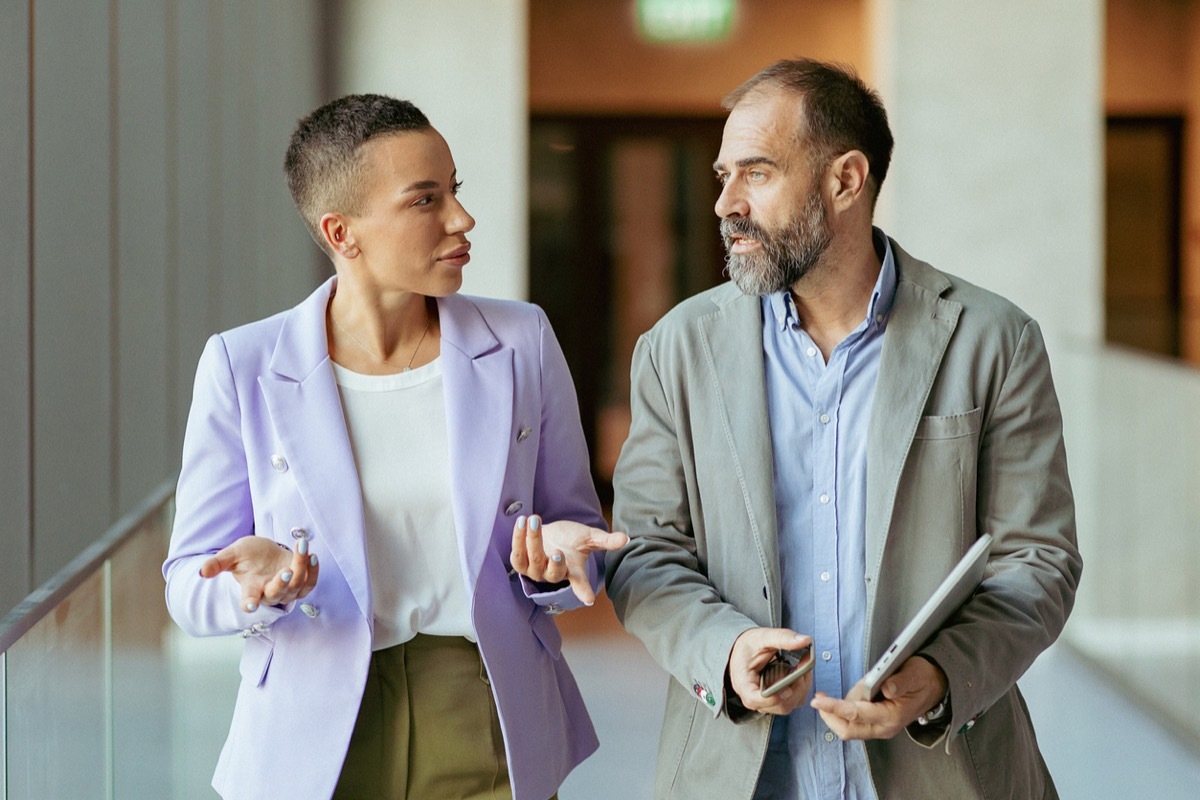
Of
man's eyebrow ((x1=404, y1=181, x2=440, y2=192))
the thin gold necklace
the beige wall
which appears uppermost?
the beige wall

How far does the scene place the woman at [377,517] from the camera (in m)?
2.25

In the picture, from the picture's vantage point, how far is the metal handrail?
2354 mm

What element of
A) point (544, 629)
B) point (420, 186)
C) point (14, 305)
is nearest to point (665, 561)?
point (544, 629)

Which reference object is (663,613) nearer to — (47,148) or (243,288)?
(47,148)

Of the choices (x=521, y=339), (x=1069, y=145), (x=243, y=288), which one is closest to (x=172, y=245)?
(x=243, y=288)

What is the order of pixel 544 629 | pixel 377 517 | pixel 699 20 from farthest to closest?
pixel 699 20
pixel 544 629
pixel 377 517

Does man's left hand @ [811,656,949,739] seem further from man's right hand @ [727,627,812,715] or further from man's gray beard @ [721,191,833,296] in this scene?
man's gray beard @ [721,191,833,296]

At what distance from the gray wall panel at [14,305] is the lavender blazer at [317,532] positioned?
4.52 feet

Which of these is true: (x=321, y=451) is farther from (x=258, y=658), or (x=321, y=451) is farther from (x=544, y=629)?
(x=544, y=629)

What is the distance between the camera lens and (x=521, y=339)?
2426mm

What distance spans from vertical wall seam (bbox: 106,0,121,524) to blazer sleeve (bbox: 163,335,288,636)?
103 inches

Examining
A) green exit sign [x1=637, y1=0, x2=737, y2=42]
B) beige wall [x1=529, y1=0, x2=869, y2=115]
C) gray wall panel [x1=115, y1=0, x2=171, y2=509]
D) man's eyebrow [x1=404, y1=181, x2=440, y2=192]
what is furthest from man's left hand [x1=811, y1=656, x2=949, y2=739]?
green exit sign [x1=637, y1=0, x2=737, y2=42]

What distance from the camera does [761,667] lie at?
2115 mm

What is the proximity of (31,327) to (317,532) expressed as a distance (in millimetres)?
1917
